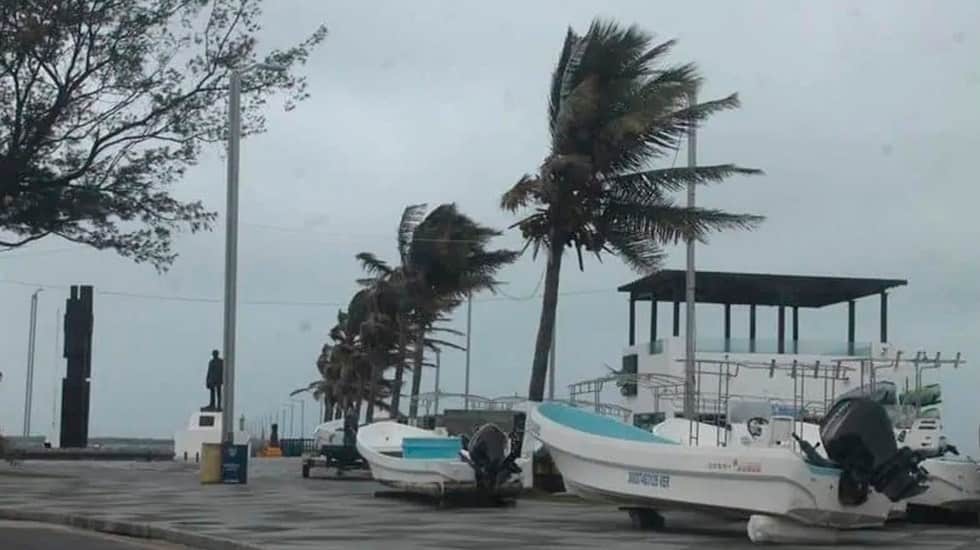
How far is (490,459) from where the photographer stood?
2597cm

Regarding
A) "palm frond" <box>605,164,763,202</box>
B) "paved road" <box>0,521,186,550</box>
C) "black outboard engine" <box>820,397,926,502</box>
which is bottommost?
"paved road" <box>0,521,186,550</box>

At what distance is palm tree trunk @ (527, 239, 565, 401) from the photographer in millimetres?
31344

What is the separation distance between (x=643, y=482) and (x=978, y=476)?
507 centimetres

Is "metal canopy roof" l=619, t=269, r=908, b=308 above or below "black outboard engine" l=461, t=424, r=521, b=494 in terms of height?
above

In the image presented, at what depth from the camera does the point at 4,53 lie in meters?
33.1

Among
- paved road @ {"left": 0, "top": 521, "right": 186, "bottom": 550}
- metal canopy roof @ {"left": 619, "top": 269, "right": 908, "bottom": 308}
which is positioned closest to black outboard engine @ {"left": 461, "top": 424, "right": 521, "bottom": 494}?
paved road @ {"left": 0, "top": 521, "right": 186, "bottom": 550}


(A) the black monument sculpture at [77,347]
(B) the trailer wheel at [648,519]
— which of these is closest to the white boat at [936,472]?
(B) the trailer wheel at [648,519]

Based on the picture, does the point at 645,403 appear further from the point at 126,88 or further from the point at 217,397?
the point at 126,88

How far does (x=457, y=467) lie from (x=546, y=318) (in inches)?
241

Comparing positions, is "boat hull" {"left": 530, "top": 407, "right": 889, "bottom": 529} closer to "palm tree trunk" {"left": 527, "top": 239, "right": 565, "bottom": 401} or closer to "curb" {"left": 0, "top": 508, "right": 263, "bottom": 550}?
"curb" {"left": 0, "top": 508, "right": 263, "bottom": 550}

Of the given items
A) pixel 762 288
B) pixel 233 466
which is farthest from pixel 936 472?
pixel 762 288

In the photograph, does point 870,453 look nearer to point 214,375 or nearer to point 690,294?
point 690,294

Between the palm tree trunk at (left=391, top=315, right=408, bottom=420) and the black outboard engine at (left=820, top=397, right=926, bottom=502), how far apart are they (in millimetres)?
33193

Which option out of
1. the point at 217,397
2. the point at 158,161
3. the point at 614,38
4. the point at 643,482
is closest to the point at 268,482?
the point at 158,161
